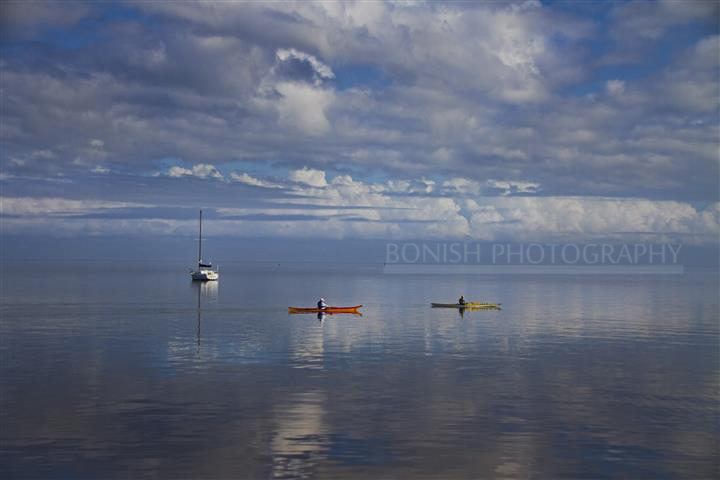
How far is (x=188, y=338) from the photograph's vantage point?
248 feet

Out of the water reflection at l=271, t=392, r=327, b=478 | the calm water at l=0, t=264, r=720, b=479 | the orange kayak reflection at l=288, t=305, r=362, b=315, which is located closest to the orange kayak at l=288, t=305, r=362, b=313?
Answer: the orange kayak reflection at l=288, t=305, r=362, b=315

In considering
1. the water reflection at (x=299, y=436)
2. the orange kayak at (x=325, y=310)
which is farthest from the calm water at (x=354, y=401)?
the orange kayak at (x=325, y=310)

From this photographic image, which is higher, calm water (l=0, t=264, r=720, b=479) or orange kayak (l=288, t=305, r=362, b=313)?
orange kayak (l=288, t=305, r=362, b=313)

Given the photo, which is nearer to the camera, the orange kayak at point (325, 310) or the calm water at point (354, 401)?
the calm water at point (354, 401)

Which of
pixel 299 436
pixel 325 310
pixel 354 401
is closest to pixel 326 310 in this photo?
pixel 325 310

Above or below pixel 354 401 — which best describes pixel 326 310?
above

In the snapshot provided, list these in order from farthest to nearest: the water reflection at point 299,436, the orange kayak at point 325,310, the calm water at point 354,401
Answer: the orange kayak at point 325,310 < the calm water at point 354,401 < the water reflection at point 299,436

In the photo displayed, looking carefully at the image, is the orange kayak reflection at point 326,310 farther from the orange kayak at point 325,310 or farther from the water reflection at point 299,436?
the water reflection at point 299,436

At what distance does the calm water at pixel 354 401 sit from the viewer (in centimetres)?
3114

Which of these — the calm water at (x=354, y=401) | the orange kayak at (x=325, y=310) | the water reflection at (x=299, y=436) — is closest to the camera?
the water reflection at (x=299, y=436)

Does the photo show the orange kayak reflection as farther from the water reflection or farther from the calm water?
the water reflection

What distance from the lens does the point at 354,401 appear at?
4362 centimetres

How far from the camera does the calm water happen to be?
31.1 metres

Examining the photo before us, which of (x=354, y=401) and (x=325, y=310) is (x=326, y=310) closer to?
(x=325, y=310)
